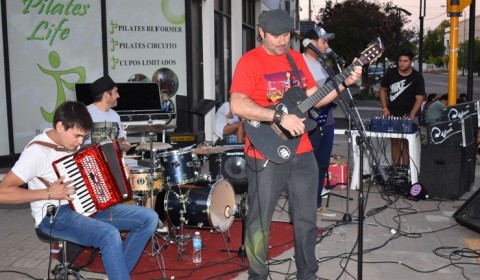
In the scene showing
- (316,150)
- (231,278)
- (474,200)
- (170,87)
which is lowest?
(231,278)

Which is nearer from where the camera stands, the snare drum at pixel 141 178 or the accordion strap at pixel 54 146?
the accordion strap at pixel 54 146

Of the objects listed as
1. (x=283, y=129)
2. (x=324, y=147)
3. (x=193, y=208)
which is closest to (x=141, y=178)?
(x=193, y=208)

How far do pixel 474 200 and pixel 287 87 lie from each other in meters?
3.09

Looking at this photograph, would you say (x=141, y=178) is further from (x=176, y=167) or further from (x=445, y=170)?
(x=445, y=170)

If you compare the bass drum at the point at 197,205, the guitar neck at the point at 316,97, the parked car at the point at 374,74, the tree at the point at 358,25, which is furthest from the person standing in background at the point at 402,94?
the tree at the point at 358,25

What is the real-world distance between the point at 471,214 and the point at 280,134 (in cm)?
312

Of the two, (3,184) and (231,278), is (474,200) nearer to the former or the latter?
(231,278)

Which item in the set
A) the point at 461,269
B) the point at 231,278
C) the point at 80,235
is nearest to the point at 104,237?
the point at 80,235

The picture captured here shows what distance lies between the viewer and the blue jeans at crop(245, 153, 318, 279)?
4.12m

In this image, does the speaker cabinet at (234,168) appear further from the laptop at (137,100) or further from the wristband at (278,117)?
the wristband at (278,117)

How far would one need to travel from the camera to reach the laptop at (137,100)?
8.95m

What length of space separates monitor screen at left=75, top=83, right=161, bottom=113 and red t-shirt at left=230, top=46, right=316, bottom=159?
17.5ft

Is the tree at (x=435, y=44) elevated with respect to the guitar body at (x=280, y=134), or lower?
elevated

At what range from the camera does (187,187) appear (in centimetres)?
590
